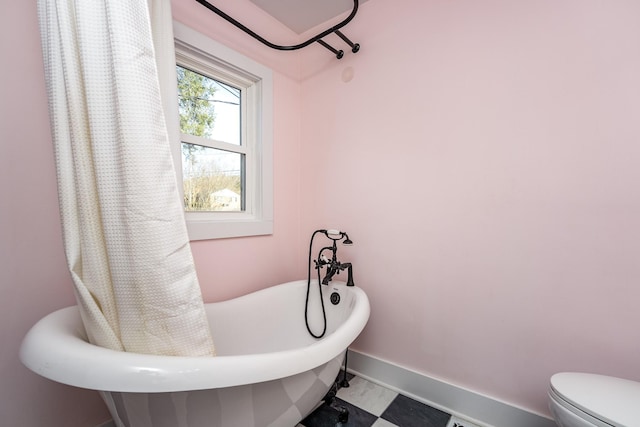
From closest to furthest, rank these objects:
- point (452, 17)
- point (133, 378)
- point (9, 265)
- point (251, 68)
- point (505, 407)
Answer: point (133, 378) < point (9, 265) < point (505, 407) < point (452, 17) < point (251, 68)

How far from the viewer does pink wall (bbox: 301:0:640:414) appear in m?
1.00

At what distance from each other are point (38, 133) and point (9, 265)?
0.49 meters

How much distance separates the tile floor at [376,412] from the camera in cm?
123

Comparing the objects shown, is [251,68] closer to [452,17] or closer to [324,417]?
[452,17]

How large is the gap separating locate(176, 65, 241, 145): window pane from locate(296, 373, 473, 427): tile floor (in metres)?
1.60

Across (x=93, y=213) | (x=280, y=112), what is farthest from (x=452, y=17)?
(x=93, y=213)

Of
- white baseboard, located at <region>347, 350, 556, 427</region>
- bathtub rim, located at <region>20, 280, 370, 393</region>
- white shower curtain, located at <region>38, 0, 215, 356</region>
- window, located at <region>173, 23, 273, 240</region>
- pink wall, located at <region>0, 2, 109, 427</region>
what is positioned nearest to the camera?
bathtub rim, located at <region>20, 280, 370, 393</region>

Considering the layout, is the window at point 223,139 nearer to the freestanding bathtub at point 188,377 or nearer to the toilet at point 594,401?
the freestanding bathtub at point 188,377

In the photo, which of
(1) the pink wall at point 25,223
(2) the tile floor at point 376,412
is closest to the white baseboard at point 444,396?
(2) the tile floor at point 376,412

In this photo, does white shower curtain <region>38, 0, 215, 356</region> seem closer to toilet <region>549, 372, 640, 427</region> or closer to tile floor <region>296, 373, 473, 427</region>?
tile floor <region>296, 373, 473, 427</region>

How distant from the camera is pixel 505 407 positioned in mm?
1177

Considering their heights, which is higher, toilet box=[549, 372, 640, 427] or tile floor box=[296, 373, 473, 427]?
toilet box=[549, 372, 640, 427]

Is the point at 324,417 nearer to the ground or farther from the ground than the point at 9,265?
nearer to the ground

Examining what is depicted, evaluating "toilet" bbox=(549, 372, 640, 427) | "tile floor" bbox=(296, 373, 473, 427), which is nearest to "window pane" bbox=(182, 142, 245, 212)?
"tile floor" bbox=(296, 373, 473, 427)
